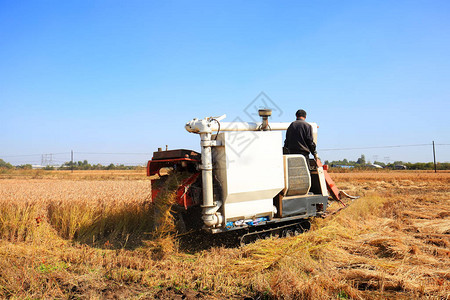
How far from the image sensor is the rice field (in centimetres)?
460

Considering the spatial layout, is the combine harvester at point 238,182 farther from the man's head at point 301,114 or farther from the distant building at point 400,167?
the distant building at point 400,167

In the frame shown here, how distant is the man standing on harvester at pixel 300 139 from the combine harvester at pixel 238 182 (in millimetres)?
452

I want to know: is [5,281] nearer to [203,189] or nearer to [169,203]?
[169,203]

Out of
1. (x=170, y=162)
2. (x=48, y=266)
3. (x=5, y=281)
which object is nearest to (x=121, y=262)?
A: (x=48, y=266)

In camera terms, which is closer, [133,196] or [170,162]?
[170,162]

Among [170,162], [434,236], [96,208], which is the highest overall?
[170,162]

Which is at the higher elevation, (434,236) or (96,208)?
(96,208)

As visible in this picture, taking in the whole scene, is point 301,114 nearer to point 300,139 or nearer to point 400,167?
point 300,139

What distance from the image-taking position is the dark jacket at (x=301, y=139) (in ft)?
25.7

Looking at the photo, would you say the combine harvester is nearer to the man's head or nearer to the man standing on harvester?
the man standing on harvester

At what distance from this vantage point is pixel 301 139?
25.8 ft

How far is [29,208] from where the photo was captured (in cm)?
786

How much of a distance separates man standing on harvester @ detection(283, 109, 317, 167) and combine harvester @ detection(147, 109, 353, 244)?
45 cm

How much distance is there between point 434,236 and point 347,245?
226 centimetres
